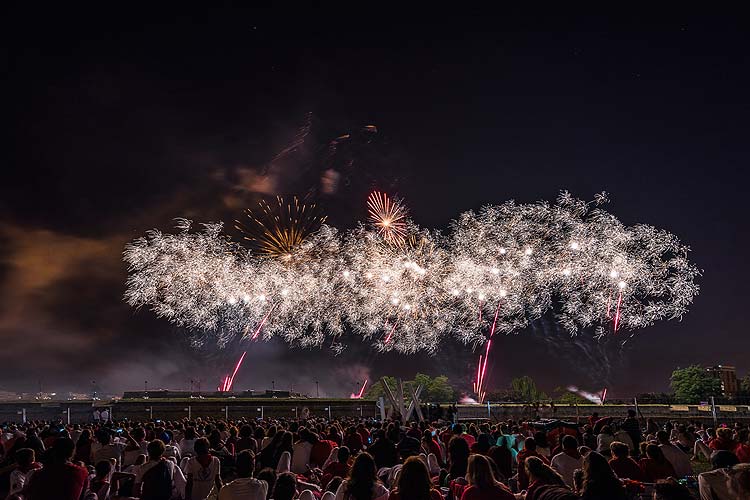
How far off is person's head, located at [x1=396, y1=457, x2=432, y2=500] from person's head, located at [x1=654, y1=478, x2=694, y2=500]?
232 cm

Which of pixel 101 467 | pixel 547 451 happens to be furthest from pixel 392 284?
pixel 101 467

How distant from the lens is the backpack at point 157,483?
28.8 feet

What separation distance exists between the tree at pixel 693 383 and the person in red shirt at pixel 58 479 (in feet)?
334

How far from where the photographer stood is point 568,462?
10.5m

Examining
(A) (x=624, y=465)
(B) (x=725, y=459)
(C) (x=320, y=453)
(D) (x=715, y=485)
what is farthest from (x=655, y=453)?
(C) (x=320, y=453)

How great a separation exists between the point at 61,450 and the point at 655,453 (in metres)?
10.2

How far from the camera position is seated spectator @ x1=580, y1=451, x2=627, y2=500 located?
5504mm

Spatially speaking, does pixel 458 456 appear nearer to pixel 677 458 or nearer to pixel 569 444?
pixel 569 444

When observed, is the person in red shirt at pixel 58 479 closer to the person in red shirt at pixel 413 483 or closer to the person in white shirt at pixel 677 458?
the person in red shirt at pixel 413 483

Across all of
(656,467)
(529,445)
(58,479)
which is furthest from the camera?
(529,445)

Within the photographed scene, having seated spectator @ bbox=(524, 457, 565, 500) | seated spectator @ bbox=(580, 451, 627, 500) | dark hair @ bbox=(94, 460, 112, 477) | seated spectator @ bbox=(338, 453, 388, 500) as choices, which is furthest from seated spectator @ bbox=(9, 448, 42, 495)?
seated spectator @ bbox=(580, 451, 627, 500)

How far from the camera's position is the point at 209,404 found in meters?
58.7

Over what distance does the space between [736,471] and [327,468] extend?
647 centimetres

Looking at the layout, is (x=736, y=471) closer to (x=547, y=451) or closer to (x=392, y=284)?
(x=547, y=451)
